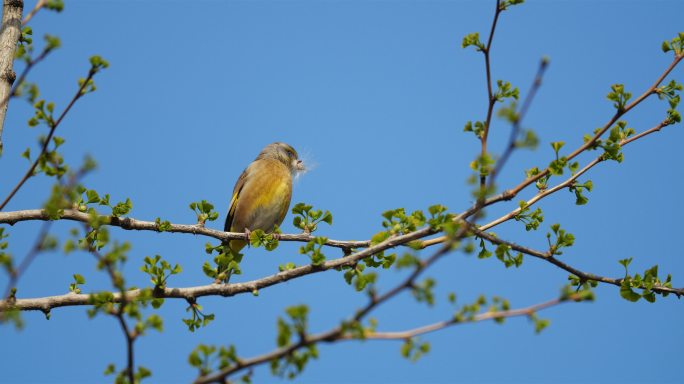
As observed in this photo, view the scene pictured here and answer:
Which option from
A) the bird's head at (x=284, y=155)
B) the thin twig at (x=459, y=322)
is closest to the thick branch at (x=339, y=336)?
the thin twig at (x=459, y=322)

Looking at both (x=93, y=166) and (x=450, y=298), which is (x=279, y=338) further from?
(x=93, y=166)

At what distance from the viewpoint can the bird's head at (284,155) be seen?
9.25 m

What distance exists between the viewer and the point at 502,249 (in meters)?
4.07

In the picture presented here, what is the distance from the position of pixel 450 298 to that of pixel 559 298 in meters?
0.40

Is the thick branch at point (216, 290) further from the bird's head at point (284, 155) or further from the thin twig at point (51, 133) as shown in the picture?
the bird's head at point (284, 155)

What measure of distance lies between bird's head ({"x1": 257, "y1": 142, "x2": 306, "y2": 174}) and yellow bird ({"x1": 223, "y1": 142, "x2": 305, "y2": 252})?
0.85 feet

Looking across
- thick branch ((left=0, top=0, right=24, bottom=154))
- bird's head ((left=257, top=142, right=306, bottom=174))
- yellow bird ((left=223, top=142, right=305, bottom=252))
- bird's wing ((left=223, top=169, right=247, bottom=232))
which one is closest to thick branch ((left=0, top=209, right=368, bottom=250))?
thick branch ((left=0, top=0, right=24, bottom=154))

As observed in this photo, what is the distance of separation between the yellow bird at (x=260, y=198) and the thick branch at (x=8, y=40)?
13.0 feet

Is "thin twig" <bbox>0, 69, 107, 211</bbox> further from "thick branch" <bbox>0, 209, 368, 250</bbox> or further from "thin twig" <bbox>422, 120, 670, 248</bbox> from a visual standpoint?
"thin twig" <bbox>422, 120, 670, 248</bbox>

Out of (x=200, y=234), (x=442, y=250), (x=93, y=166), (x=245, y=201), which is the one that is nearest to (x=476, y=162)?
(x=442, y=250)

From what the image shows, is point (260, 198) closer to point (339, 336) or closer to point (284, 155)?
point (284, 155)

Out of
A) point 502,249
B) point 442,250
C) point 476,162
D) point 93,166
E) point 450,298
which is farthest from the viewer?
point 502,249

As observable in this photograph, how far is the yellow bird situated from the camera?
834 cm

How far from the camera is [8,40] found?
4.35 m
